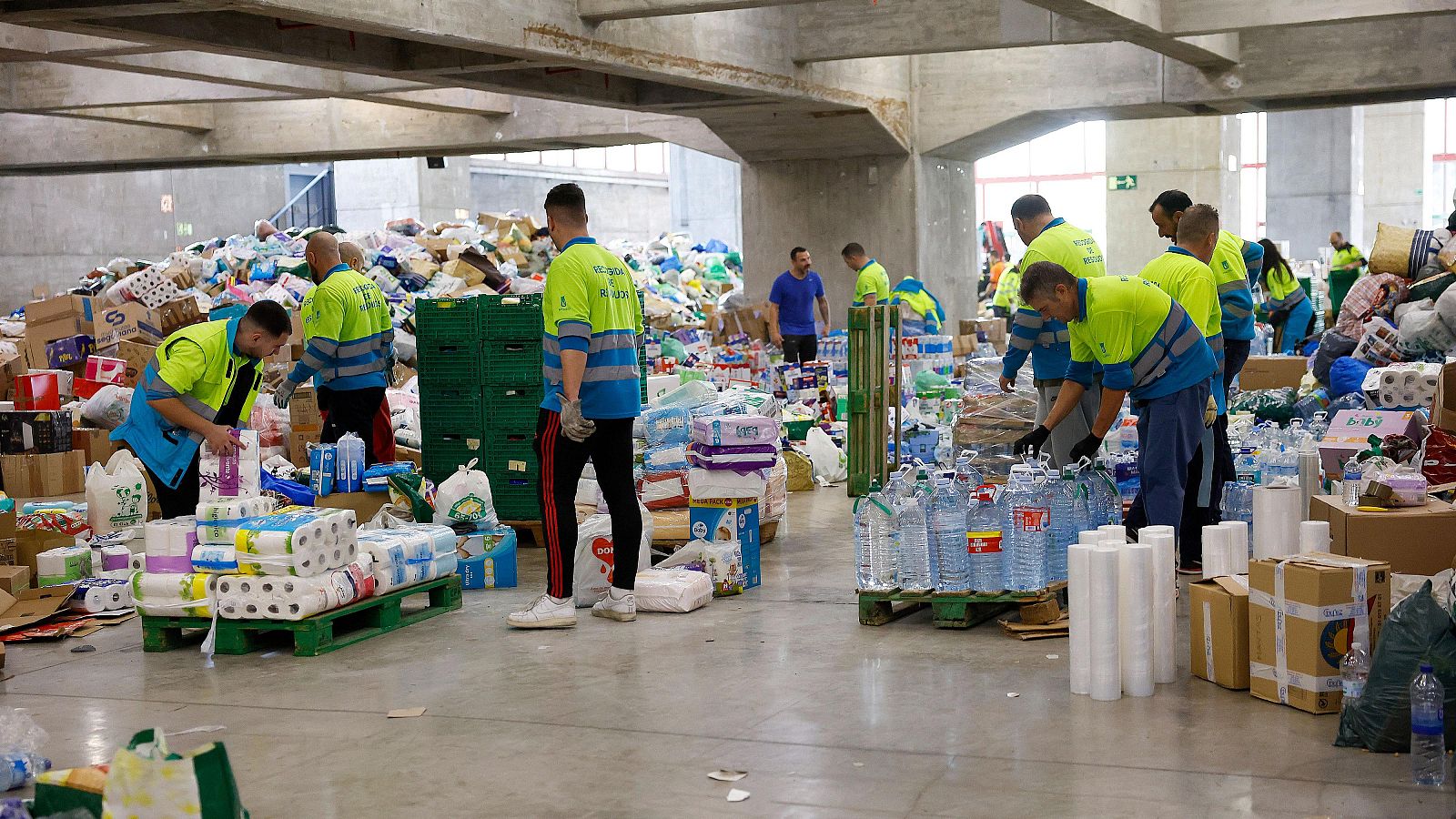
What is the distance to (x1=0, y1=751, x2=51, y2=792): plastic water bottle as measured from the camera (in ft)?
14.6

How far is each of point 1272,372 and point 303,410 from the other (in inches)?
302

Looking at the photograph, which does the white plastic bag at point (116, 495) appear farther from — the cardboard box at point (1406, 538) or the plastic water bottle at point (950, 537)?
the cardboard box at point (1406, 538)

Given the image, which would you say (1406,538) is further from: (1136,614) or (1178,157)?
(1178,157)

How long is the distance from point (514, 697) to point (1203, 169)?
19.8 meters

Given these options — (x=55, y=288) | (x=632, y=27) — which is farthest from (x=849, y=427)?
(x=55, y=288)

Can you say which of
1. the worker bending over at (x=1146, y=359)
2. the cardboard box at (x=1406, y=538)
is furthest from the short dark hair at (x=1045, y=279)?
the cardboard box at (x=1406, y=538)

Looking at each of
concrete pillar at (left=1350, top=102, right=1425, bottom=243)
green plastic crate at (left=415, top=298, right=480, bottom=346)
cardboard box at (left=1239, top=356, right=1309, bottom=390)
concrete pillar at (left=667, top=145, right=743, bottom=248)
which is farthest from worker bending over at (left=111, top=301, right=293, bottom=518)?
concrete pillar at (left=1350, top=102, right=1425, bottom=243)

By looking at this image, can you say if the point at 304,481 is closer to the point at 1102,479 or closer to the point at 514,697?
the point at 514,697

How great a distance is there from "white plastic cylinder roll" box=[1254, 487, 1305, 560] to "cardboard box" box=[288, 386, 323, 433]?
7.16 metres

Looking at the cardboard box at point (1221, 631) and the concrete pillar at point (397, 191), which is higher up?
the concrete pillar at point (397, 191)

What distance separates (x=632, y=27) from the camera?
11273 millimetres

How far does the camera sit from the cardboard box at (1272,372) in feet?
38.9

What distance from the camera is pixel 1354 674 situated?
4488 mm

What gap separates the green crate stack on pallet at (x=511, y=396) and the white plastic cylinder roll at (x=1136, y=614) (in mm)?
4281
